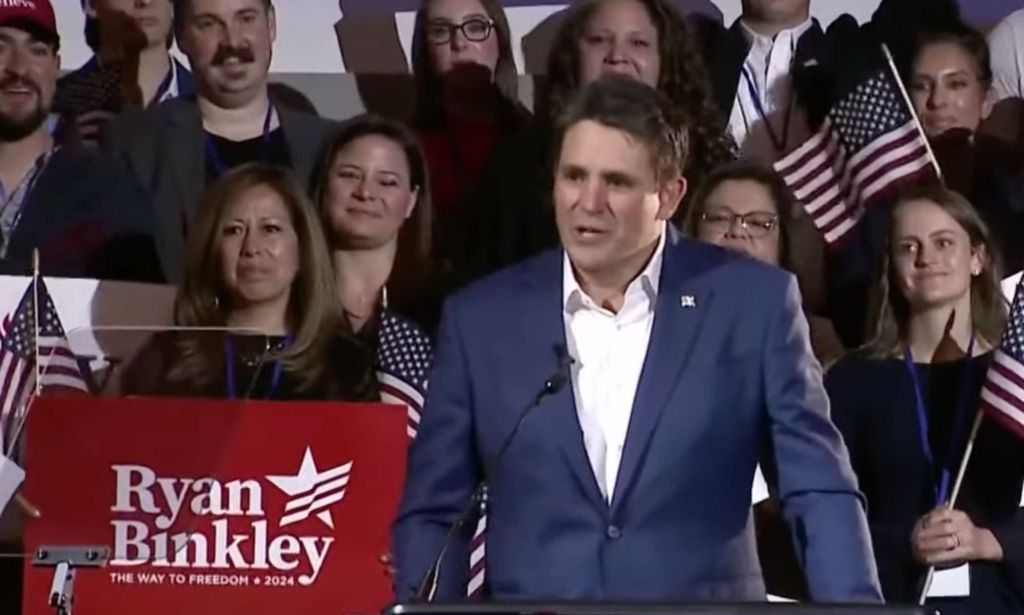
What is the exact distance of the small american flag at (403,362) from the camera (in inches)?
199

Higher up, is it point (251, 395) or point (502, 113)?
point (502, 113)

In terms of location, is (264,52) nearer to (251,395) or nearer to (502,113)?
(502,113)

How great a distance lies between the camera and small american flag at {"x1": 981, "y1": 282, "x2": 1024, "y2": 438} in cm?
477

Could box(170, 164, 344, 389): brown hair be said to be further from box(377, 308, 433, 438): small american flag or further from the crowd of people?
box(377, 308, 433, 438): small american flag

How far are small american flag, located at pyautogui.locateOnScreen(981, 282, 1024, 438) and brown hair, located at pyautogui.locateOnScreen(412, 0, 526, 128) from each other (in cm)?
136

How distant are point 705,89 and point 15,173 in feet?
5.90

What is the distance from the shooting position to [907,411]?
488 centimetres

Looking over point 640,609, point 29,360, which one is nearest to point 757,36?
point 29,360

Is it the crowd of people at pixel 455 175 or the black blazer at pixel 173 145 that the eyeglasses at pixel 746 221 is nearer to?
the crowd of people at pixel 455 175

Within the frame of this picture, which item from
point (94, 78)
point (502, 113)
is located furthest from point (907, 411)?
point (94, 78)

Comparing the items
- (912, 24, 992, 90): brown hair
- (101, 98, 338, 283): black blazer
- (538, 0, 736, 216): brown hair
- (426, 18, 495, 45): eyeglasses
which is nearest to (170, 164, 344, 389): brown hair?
(101, 98, 338, 283): black blazer

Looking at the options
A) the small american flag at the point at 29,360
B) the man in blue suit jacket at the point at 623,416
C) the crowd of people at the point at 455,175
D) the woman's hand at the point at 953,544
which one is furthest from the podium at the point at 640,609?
the crowd of people at the point at 455,175

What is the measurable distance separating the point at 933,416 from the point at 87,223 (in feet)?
7.20

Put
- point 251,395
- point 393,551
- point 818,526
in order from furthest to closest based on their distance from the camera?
point 251,395 < point 393,551 < point 818,526
